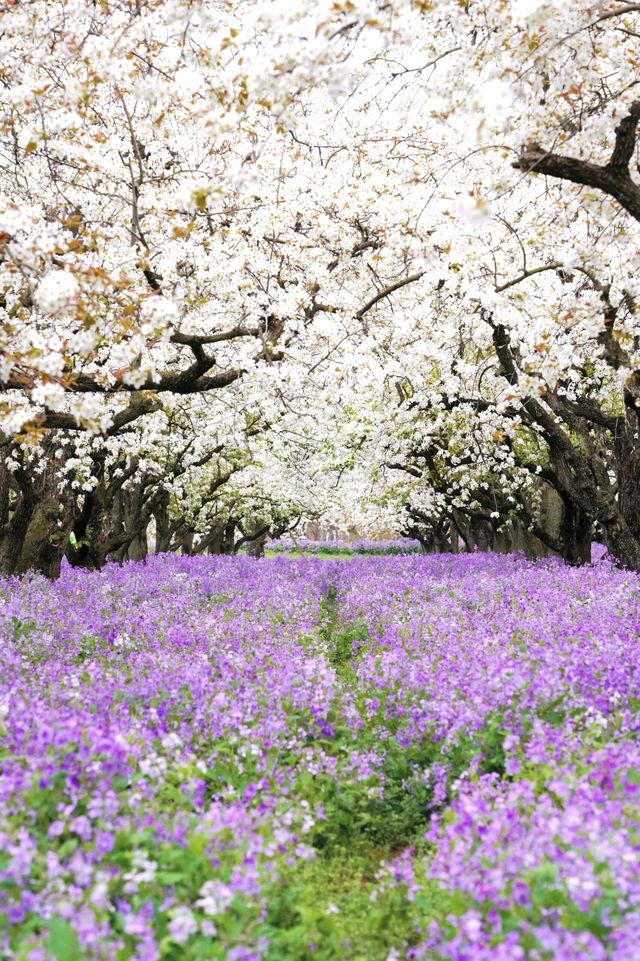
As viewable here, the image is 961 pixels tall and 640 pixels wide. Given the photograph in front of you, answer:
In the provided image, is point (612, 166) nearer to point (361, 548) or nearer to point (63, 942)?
point (63, 942)

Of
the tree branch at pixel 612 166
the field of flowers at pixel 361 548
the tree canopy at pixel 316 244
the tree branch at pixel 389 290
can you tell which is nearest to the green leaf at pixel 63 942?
the tree canopy at pixel 316 244

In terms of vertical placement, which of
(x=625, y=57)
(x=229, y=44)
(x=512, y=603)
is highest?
(x=625, y=57)

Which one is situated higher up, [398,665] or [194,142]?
[194,142]

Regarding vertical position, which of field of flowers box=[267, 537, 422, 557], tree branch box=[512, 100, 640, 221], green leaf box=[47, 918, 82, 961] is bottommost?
green leaf box=[47, 918, 82, 961]

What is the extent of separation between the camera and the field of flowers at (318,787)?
3.45m

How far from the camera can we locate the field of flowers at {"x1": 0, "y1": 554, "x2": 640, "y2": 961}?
3445mm

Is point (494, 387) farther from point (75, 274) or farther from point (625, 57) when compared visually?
point (75, 274)

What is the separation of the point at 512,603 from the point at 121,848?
9.00 metres

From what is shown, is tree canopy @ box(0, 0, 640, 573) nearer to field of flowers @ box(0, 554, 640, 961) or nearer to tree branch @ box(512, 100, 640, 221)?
tree branch @ box(512, 100, 640, 221)

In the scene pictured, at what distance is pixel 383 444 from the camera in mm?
22922

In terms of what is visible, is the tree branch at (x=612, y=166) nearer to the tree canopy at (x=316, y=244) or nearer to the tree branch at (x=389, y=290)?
the tree canopy at (x=316, y=244)

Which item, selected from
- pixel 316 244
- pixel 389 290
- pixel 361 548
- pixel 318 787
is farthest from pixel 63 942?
pixel 361 548

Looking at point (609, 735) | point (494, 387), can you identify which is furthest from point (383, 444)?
point (609, 735)

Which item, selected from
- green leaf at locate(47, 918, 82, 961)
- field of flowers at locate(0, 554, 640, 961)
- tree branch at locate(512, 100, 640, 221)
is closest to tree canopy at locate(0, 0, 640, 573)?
tree branch at locate(512, 100, 640, 221)
